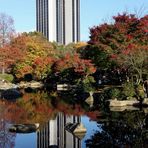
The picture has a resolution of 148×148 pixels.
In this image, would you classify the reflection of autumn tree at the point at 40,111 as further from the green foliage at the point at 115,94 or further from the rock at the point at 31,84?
the rock at the point at 31,84

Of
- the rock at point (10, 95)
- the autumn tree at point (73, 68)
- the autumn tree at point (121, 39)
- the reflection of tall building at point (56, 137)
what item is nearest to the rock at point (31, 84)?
the autumn tree at point (73, 68)

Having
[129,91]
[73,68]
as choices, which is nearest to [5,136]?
[129,91]

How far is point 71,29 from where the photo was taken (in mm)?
113188

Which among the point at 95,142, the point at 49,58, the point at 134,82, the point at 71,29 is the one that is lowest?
the point at 95,142

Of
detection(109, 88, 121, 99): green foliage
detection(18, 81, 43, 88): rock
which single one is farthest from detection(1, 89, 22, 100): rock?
detection(18, 81, 43, 88): rock

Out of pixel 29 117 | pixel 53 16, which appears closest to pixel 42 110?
pixel 29 117

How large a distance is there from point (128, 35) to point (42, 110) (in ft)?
32.3

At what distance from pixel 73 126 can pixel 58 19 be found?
93.9 m

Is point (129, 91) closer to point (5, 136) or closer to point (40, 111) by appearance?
point (40, 111)

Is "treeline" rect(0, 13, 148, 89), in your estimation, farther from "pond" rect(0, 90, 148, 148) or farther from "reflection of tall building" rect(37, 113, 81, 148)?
"reflection of tall building" rect(37, 113, 81, 148)

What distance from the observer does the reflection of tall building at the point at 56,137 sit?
14.8 m

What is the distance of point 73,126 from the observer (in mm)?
17578

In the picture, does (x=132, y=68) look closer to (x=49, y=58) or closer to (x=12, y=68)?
(x=49, y=58)

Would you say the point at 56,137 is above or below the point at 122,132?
below
